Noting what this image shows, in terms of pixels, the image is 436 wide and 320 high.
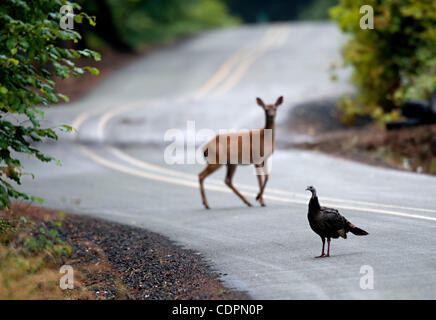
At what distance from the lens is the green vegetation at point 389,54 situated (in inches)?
817

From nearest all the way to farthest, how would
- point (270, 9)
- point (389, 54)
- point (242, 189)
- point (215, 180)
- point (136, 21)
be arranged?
point (242, 189), point (215, 180), point (389, 54), point (136, 21), point (270, 9)

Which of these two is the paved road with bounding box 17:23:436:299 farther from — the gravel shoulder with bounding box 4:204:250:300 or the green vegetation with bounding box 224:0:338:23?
the green vegetation with bounding box 224:0:338:23

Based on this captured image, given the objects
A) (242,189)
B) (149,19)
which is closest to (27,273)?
(242,189)

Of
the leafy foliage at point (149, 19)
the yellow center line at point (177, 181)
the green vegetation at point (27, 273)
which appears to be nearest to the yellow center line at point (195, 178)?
the yellow center line at point (177, 181)

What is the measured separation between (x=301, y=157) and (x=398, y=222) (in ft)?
28.8

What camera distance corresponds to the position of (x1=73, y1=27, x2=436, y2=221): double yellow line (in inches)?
433

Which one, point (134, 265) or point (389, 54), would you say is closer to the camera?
point (134, 265)

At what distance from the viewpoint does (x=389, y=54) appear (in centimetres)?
2275

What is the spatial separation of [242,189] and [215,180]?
156 centimetres

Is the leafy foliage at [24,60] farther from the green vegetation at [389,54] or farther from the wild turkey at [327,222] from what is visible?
the green vegetation at [389,54]

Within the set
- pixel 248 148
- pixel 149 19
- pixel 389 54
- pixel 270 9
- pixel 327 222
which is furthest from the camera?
pixel 270 9

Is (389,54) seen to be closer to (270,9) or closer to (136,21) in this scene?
(136,21)

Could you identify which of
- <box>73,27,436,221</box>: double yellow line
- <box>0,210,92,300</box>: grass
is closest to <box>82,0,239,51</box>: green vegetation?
<box>73,27,436,221</box>: double yellow line

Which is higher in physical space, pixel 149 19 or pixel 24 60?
pixel 149 19
